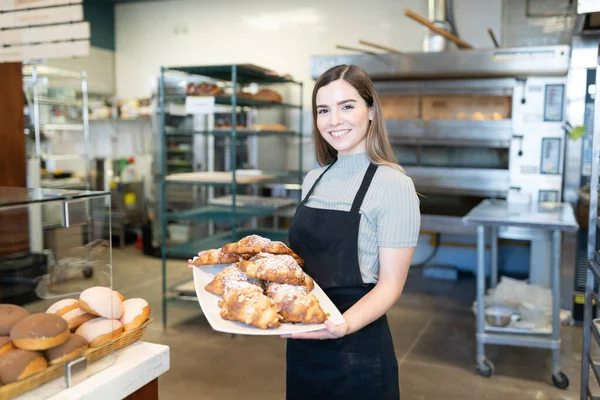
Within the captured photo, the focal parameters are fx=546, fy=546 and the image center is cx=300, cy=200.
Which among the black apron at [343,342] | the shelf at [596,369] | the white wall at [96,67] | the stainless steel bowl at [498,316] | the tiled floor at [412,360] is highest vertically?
the white wall at [96,67]

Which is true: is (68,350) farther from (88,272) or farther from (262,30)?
(262,30)

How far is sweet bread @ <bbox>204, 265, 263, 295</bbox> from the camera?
1461 millimetres

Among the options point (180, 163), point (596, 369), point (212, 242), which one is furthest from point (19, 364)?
point (180, 163)

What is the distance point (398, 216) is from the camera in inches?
60.4

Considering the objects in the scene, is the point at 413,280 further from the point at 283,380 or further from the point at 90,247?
the point at 90,247

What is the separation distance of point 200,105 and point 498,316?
262 cm

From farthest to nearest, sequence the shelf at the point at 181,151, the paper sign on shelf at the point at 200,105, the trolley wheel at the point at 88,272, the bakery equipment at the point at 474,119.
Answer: the shelf at the point at 181,151 → the bakery equipment at the point at 474,119 → the paper sign on shelf at the point at 200,105 → the trolley wheel at the point at 88,272

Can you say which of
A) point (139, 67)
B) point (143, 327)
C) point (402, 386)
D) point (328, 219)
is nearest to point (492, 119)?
point (402, 386)

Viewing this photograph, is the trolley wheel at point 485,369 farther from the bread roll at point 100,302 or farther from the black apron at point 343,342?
the bread roll at point 100,302

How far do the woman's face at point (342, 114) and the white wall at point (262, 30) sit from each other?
4712mm

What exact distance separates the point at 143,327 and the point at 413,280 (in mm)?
4606

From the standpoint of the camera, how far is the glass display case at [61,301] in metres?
1.19

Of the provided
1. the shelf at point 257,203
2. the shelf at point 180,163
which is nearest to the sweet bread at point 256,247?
the shelf at point 257,203

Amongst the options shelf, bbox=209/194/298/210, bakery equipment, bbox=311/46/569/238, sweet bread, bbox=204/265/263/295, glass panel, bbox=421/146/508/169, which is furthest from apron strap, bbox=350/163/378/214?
glass panel, bbox=421/146/508/169
